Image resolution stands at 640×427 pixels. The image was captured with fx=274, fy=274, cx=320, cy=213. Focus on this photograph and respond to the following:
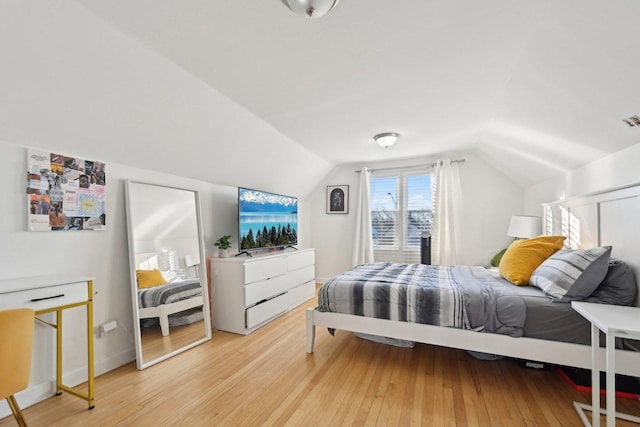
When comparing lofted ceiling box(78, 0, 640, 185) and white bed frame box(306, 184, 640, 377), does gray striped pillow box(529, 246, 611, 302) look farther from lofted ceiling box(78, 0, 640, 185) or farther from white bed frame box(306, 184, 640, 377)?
lofted ceiling box(78, 0, 640, 185)

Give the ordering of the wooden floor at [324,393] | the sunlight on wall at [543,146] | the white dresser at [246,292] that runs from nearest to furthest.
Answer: the wooden floor at [324,393] → the sunlight on wall at [543,146] → the white dresser at [246,292]

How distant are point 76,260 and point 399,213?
4376mm

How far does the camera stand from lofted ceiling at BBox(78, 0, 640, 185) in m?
1.47

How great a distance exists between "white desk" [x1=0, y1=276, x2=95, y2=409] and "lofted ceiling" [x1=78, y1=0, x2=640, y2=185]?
1.60 metres

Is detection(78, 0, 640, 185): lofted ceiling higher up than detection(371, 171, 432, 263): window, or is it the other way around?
detection(78, 0, 640, 185): lofted ceiling

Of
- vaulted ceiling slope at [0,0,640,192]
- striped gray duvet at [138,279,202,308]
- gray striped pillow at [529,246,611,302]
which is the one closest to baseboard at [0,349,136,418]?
striped gray duvet at [138,279,202,308]

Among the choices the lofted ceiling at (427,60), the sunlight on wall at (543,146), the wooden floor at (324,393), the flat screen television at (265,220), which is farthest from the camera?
the flat screen television at (265,220)

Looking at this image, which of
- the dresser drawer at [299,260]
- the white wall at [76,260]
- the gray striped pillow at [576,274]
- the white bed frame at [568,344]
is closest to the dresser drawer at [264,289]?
the dresser drawer at [299,260]

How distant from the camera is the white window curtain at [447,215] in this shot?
4.39 metres

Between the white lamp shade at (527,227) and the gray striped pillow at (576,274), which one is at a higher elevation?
the white lamp shade at (527,227)

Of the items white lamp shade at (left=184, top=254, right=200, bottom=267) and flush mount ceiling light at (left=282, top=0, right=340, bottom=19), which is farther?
white lamp shade at (left=184, top=254, right=200, bottom=267)

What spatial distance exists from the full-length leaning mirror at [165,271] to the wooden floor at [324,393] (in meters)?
0.22

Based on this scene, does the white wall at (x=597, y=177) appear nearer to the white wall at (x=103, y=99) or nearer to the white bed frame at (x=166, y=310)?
the white wall at (x=103, y=99)

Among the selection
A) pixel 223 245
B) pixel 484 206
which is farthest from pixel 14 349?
pixel 484 206
